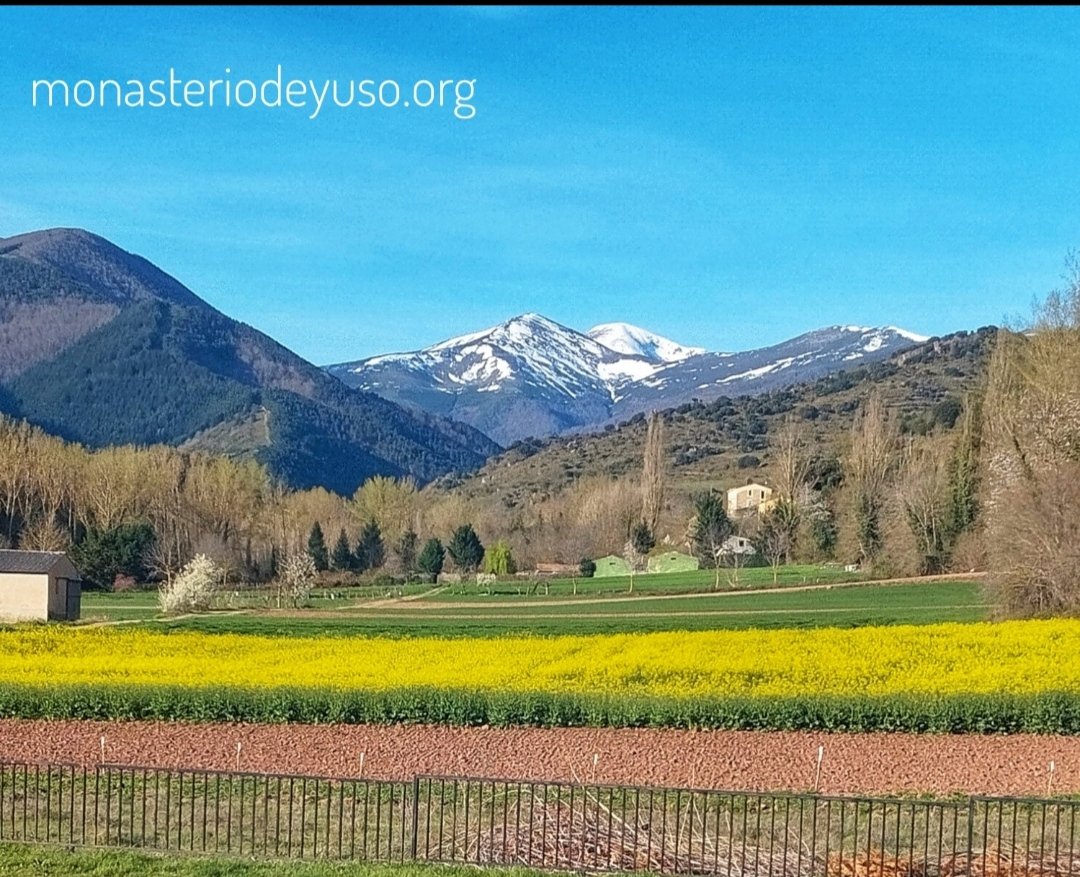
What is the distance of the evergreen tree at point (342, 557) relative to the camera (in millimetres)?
104000

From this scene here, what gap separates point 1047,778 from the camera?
17859 millimetres

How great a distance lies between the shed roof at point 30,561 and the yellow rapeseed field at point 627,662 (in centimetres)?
1824

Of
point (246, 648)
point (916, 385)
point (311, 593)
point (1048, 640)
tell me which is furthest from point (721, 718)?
point (916, 385)

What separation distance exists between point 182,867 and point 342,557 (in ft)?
314

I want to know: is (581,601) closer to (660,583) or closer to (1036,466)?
(660,583)

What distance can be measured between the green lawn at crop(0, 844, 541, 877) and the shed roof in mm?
46911

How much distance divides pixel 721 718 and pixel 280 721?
836 cm

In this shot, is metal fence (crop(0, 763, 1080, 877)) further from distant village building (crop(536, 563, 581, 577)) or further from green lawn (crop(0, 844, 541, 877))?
distant village building (crop(536, 563, 581, 577))

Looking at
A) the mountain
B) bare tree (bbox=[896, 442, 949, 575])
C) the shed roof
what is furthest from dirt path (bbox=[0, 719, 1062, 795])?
the mountain

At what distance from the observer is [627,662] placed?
1121 inches

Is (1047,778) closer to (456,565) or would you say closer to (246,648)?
(246,648)

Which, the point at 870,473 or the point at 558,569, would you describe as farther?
the point at 558,569

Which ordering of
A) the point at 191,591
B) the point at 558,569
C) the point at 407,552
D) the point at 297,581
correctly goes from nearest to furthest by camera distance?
1. the point at 191,591
2. the point at 297,581
3. the point at 558,569
4. the point at 407,552

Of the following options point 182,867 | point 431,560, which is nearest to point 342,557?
point 431,560
